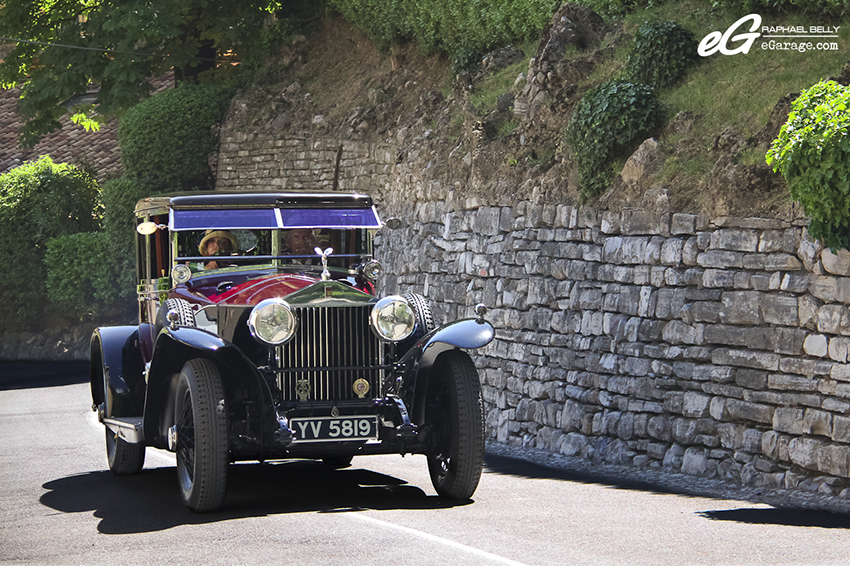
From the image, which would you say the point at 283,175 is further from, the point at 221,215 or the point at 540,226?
the point at 221,215

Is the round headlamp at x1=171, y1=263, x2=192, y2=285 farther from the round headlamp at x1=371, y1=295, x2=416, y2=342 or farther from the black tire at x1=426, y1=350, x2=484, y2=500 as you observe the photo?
the black tire at x1=426, y1=350, x2=484, y2=500

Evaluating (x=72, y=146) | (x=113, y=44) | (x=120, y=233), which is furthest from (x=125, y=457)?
(x=72, y=146)

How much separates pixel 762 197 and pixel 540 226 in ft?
10.1

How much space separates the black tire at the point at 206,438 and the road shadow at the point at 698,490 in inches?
121

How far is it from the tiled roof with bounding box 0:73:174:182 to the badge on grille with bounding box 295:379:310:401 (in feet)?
66.8

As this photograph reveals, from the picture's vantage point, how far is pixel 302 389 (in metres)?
6.95

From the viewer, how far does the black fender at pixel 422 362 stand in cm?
707

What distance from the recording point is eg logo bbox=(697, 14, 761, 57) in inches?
420

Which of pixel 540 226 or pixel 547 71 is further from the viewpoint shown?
pixel 547 71

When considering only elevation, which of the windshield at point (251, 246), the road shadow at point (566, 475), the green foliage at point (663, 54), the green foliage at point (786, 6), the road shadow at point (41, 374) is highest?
the green foliage at point (786, 6)

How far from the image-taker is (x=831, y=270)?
7.59 m

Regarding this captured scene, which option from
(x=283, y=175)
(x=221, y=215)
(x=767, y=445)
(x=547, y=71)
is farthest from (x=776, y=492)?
(x=283, y=175)

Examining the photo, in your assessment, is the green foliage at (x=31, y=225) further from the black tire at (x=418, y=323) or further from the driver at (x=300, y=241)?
the black tire at (x=418, y=323)

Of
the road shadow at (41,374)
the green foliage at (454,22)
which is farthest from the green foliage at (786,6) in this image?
the road shadow at (41,374)
